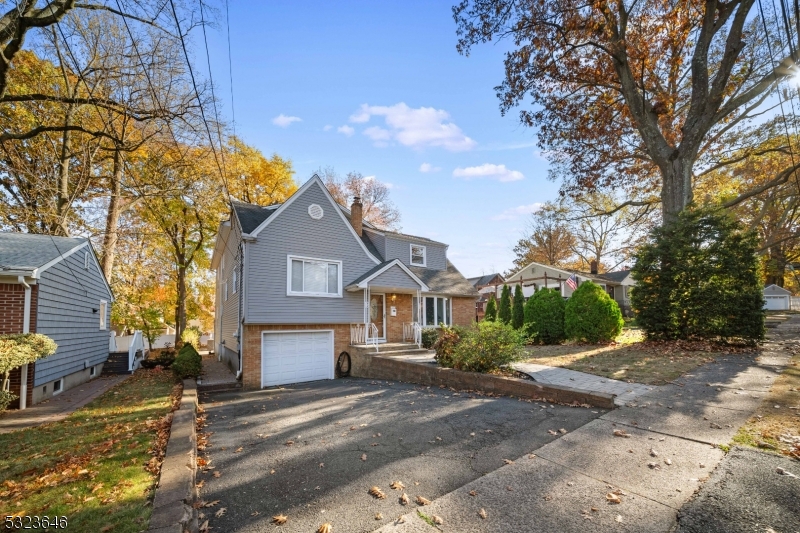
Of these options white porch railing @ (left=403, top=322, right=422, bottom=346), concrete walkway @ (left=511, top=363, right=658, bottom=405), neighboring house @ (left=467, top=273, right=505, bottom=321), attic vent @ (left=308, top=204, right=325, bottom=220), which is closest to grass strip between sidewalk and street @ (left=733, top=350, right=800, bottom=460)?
concrete walkway @ (left=511, top=363, right=658, bottom=405)

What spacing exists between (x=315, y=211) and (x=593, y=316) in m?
11.9

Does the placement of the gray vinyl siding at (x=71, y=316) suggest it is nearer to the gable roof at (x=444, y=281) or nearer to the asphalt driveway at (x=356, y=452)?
the asphalt driveway at (x=356, y=452)

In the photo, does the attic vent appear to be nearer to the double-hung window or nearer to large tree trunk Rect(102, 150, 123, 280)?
the double-hung window

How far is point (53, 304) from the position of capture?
32.2 feet

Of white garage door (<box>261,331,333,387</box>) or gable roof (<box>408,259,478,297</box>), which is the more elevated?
gable roof (<box>408,259,478,297</box>)

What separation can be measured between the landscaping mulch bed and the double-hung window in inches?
321

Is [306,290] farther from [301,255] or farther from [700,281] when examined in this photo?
[700,281]

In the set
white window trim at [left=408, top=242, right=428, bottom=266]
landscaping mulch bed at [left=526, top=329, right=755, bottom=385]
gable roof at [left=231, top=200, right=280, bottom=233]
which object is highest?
gable roof at [left=231, top=200, right=280, bottom=233]

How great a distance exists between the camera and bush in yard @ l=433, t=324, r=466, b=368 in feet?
32.9

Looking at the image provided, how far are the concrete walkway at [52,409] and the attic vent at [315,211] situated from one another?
878 centimetres

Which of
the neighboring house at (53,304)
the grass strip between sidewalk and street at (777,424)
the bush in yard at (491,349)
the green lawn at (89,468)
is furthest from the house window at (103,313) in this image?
the grass strip between sidewalk and street at (777,424)

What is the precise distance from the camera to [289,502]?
3.62 m

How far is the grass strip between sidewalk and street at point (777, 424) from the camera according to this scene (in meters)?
4.12

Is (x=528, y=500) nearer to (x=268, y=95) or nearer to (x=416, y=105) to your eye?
(x=268, y=95)
